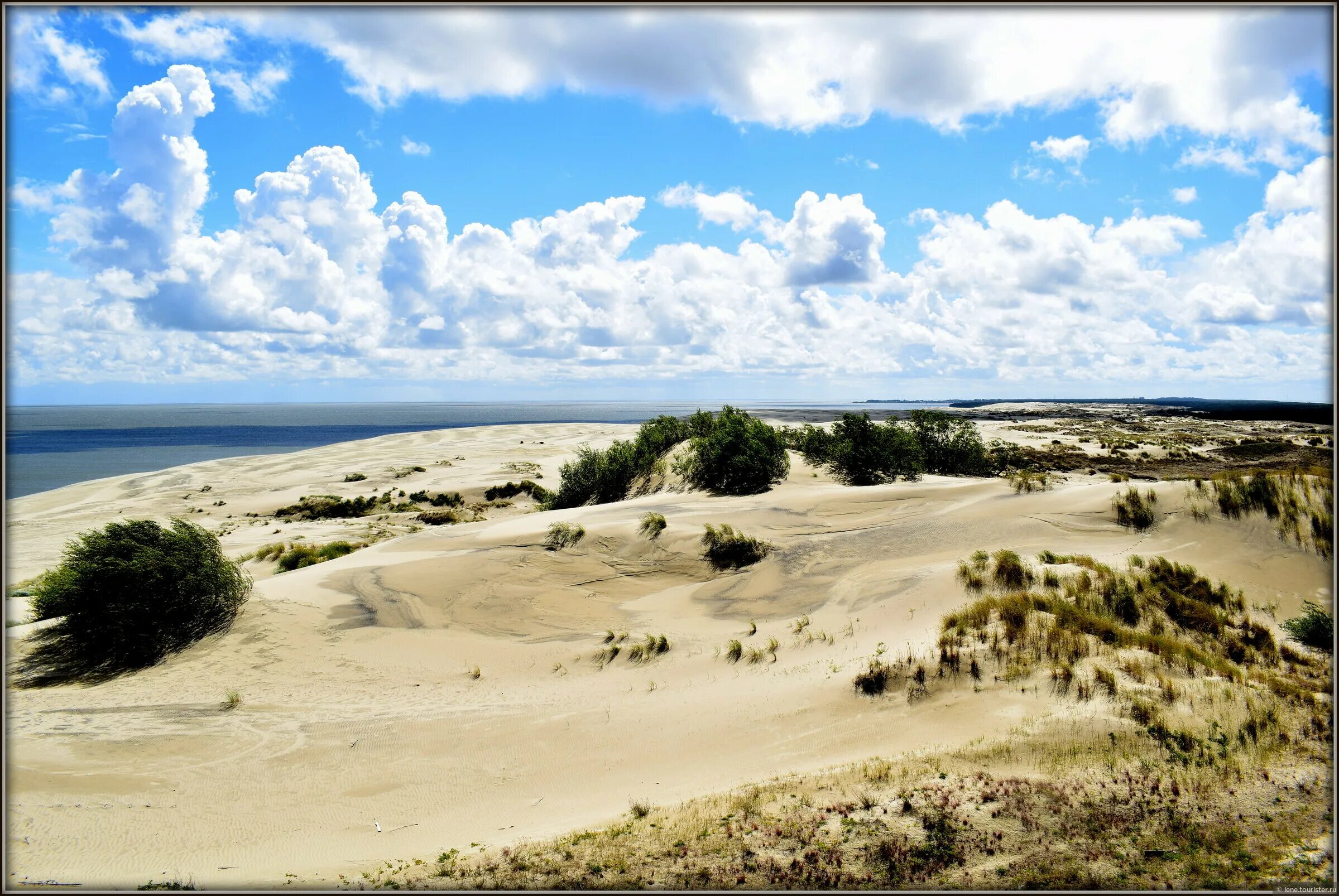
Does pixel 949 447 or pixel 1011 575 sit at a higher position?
pixel 949 447

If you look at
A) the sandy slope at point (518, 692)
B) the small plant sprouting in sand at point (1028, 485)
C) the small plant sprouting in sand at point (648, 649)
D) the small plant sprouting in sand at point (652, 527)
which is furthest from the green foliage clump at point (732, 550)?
the small plant sprouting in sand at point (1028, 485)

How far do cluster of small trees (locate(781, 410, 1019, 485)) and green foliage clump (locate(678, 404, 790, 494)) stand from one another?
76.3 inches

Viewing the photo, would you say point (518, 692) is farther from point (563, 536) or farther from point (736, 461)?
point (736, 461)

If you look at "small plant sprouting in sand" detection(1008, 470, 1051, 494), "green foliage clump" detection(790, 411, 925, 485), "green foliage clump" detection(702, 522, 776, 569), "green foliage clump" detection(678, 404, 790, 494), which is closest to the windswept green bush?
"green foliage clump" detection(790, 411, 925, 485)

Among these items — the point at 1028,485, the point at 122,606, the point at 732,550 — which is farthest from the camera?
the point at 1028,485

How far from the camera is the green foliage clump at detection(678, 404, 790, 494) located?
21031 mm

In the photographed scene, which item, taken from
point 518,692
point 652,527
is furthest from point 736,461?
point 518,692

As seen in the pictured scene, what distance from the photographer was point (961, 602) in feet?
35.0

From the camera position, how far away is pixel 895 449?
898 inches

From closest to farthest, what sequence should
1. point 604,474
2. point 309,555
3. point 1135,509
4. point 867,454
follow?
point 1135,509, point 309,555, point 867,454, point 604,474

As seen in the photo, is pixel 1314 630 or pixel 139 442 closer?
pixel 1314 630

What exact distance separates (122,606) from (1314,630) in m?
18.8

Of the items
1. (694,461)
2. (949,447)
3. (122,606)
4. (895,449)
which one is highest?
(895,449)

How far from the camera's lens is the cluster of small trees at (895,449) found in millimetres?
22312
